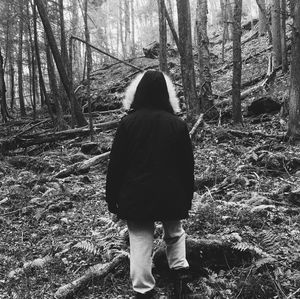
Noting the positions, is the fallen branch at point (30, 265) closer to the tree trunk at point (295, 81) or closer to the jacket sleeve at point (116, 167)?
the jacket sleeve at point (116, 167)

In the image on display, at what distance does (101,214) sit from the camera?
6629 mm

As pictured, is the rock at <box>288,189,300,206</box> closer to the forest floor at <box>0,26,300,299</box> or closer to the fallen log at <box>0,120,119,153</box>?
the forest floor at <box>0,26,300,299</box>

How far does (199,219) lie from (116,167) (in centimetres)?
244

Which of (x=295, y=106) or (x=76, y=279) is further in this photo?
(x=295, y=106)

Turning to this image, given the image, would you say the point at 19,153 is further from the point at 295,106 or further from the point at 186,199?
the point at 186,199

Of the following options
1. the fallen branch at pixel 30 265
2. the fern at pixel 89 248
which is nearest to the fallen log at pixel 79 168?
the fallen branch at pixel 30 265

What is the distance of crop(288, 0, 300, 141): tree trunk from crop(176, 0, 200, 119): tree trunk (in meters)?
3.02

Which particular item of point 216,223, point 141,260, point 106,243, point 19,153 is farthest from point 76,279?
point 19,153

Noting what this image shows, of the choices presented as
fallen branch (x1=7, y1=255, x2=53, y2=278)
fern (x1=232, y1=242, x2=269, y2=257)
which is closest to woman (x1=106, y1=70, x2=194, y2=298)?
fern (x1=232, y1=242, x2=269, y2=257)

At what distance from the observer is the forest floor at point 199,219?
12.6 feet

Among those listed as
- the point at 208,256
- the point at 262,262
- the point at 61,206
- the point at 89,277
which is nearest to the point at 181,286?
the point at 208,256

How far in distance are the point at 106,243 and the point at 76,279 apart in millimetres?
887

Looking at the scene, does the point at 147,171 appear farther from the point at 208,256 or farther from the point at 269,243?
the point at 269,243

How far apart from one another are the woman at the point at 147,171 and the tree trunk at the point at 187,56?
757cm
